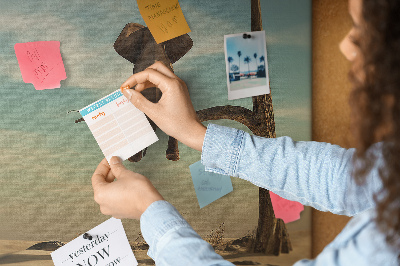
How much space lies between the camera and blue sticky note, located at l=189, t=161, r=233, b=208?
858mm

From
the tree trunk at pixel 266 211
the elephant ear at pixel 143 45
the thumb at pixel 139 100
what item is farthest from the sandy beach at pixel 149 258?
the elephant ear at pixel 143 45

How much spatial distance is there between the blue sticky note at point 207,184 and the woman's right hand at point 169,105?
13 cm

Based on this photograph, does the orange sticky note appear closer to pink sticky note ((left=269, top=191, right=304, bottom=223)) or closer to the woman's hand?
the woman's hand

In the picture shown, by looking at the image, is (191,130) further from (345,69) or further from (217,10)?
(345,69)

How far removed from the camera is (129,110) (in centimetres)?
75

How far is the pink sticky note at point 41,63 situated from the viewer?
0.74 m

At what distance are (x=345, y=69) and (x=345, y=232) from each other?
587mm

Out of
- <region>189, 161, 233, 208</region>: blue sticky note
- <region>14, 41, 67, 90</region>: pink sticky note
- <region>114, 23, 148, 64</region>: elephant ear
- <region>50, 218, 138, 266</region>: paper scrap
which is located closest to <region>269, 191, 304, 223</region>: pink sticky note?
<region>189, 161, 233, 208</region>: blue sticky note

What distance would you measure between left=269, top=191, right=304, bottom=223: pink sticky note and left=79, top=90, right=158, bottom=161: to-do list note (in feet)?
1.35

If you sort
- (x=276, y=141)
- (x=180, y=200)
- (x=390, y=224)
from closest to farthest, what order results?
(x=390, y=224)
(x=276, y=141)
(x=180, y=200)

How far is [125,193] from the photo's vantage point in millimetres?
658

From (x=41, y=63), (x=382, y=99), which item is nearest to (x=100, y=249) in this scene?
(x=41, y=63)

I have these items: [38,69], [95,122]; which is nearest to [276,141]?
[95,122]

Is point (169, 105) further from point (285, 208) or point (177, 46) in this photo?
point (285, 208)
